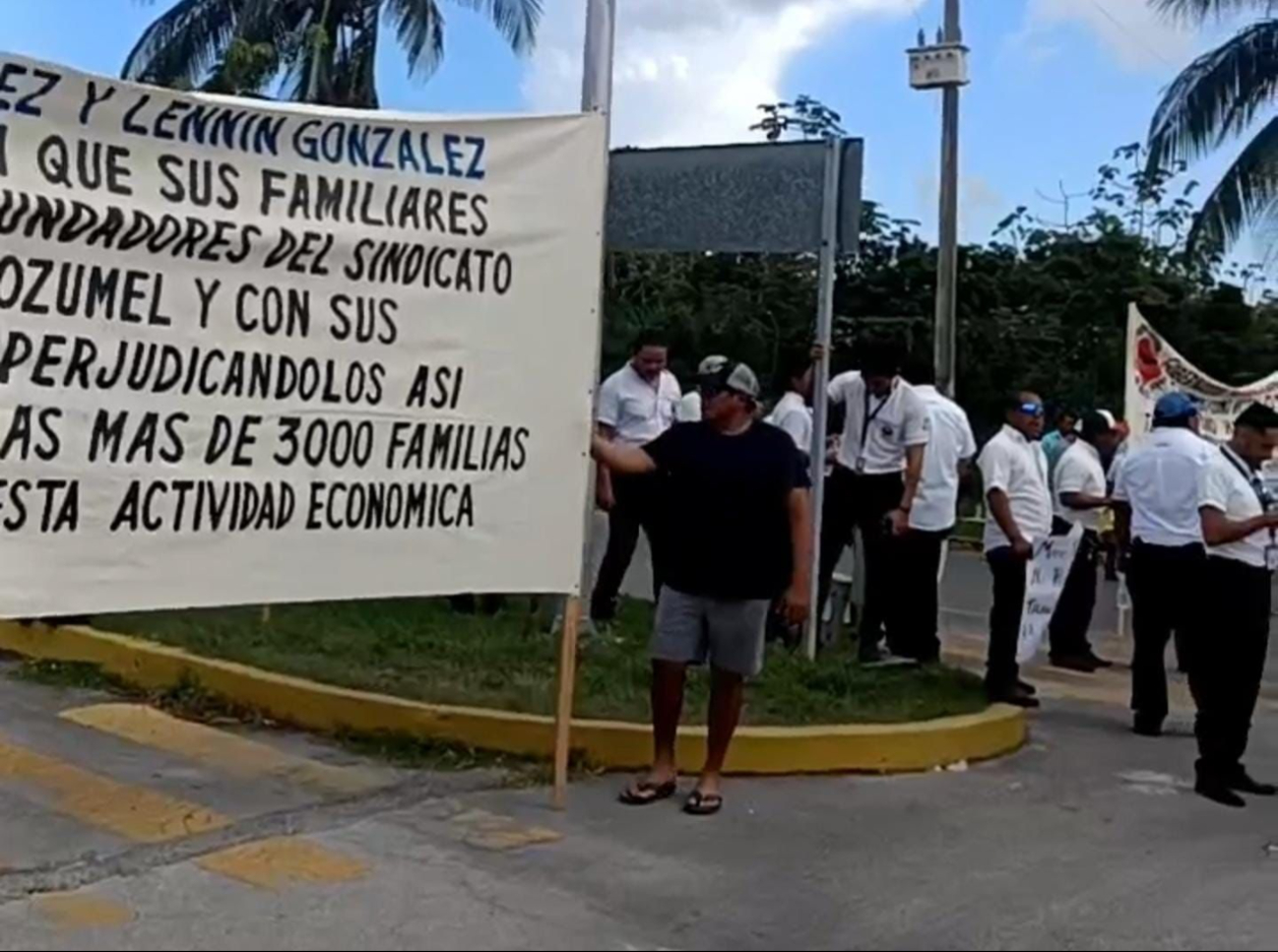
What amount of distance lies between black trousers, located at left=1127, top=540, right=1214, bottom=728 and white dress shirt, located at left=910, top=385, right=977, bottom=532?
1037 mm

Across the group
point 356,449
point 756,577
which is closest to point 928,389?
point 756,577

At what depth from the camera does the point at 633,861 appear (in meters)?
5.89

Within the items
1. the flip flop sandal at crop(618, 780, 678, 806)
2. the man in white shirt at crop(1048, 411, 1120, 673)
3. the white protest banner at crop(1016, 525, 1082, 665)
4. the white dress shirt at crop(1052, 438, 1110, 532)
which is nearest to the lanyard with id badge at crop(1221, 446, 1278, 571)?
the white protest banner at crop(1016, 525, 1082, 665)

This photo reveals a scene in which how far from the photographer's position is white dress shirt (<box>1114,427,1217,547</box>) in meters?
7.89

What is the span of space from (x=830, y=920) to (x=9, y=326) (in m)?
2.94

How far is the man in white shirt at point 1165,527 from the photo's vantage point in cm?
787

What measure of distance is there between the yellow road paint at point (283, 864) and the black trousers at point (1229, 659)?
3518mm

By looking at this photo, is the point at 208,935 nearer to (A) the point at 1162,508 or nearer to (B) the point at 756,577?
(B) the point at 756,577

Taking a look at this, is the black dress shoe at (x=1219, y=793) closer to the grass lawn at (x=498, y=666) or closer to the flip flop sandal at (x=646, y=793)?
the grass lawn at (x=498, y=666)

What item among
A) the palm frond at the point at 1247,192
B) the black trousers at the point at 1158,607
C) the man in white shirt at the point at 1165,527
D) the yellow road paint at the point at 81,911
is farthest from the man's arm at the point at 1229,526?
the palm frond at the point at 1247,192

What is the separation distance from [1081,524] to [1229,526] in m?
3.71

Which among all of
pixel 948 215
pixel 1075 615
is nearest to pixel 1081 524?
pixel 1075 615

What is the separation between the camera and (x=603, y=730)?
7133 millimetres

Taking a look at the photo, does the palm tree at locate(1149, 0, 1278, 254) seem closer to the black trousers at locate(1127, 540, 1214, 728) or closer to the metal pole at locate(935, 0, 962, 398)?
the metal pole at locate(935, 0, 962, 398)
